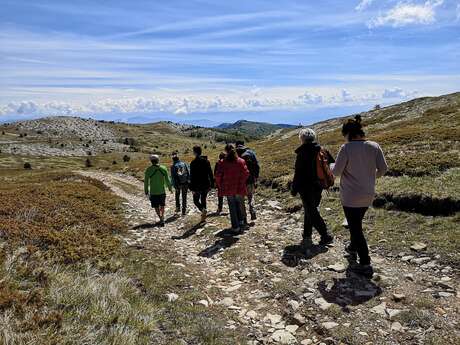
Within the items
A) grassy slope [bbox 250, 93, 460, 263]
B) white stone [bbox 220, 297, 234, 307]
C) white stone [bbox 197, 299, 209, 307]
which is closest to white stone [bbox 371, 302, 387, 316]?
white stone [bbox 220, 297, 234, 307]

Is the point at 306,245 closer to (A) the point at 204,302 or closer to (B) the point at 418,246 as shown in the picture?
(B) the point at 418,246

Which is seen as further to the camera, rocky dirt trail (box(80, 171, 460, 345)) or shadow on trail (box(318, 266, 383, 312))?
shadow on trail (box(318, 266, 383, 312))

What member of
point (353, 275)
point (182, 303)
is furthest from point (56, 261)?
point (353, 275)

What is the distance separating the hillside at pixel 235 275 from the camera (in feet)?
23.0

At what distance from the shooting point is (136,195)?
2992 centimetres

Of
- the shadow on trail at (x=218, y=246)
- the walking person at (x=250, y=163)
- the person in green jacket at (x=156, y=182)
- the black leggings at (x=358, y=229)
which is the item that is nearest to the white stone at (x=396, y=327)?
the black leggings at (x=358, y=229)

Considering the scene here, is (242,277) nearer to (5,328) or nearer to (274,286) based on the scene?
(274,286)

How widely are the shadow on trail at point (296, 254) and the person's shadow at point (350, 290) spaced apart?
1.57 metres

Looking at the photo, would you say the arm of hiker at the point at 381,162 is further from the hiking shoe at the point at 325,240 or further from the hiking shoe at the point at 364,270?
the hiking shoe at the point at 325,240

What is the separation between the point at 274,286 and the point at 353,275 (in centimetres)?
187

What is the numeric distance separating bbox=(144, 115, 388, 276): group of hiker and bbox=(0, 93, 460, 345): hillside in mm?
635

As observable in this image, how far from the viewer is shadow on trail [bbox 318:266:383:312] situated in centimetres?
843

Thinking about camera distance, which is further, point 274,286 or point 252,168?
point 252,168

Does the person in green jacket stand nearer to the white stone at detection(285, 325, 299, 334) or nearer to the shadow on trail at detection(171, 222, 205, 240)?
the shadow on trail at detection(171, 222, 205, 240)
